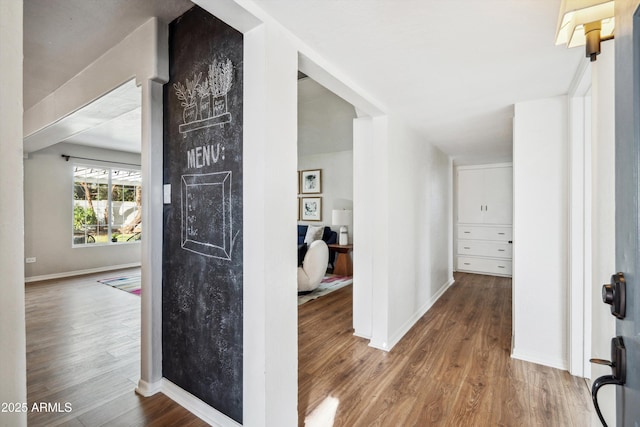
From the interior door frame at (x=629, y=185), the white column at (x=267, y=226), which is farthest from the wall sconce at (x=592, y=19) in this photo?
the white column at (x=267, y=226)

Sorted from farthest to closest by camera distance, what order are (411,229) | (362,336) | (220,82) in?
(411,229), (362,336), (220,82)

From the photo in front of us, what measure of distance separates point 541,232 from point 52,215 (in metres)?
7.45

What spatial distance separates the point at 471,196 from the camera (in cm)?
592

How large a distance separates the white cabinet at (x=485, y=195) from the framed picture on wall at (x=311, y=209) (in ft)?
9.68

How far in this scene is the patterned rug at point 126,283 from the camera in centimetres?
470

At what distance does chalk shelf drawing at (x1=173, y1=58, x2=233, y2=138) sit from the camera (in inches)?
63.5

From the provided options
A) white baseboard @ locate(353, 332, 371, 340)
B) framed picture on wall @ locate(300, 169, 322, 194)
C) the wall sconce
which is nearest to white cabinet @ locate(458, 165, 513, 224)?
framed picture on wall @ locate(300, 169, 322, 194)

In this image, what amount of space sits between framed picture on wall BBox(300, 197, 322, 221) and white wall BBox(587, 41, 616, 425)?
5282 mm

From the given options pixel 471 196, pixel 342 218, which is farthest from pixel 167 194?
pixel 471 196

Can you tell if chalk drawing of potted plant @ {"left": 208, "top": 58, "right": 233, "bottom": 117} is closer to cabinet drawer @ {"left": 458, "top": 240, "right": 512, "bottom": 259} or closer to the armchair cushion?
the armchair cushion

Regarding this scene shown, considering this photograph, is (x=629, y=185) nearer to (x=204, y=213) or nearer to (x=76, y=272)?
(x=204, y=213)

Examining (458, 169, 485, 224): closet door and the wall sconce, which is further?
(458, 169, 485, 224): closet door

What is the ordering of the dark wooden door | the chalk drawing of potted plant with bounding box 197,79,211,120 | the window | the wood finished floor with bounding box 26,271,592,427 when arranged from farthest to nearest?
the window, the wood finished floor with bounding box 26,271,592,427, the chalk drawing of potted plant with bounding box 197,79,211,120, the dark wooden door

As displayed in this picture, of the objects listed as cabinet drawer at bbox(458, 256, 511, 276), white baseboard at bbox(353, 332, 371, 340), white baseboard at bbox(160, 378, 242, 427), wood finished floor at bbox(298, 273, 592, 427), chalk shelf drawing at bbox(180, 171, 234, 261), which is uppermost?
chalk shelf drawing at bbox(180, 171, 234, 261)
